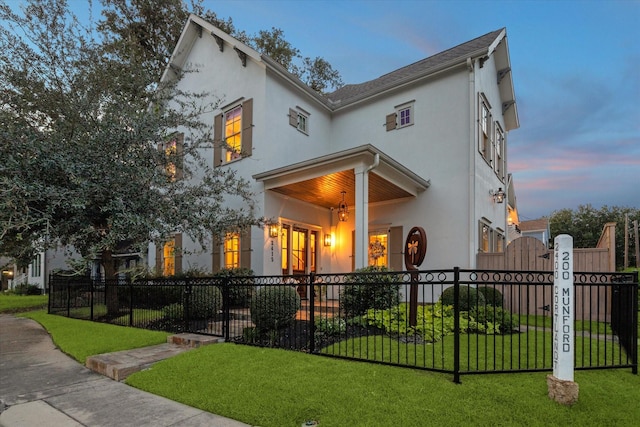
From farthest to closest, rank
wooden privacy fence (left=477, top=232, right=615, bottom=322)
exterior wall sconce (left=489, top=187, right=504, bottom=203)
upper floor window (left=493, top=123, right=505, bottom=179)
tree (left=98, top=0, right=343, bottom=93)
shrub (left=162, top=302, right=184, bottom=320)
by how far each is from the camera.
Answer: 1. tree (left=98, top=0, right=343, bottom=93)
2. upper floor window (left=493, top=123, right=505, bottom=179)
3. exterior wall sconce (left=489, top=187, right=504, bottom=203)
4. wooden privacy fence (left=477, top=232, right=615, bottom=322)
5. shrub (left=162, top=302, right=184, bottom=320)

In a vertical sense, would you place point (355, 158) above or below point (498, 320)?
above

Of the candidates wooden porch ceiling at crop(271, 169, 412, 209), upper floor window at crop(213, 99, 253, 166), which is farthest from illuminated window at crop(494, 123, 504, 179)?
upper floor window at crop(213, 99, 253, 166)

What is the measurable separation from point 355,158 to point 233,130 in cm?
513

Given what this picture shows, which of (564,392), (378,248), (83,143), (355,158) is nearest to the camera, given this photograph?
(564,392)

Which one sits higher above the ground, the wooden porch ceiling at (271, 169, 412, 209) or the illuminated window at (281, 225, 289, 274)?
the wooden porch ceiling at (271, 169, 412, 209)

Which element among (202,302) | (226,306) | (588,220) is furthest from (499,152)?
(588,220)

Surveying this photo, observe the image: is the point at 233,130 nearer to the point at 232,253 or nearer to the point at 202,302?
the point at 232,253

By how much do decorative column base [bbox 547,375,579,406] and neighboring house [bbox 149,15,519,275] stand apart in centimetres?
502

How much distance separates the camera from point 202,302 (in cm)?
751

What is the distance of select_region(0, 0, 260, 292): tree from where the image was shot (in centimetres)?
683

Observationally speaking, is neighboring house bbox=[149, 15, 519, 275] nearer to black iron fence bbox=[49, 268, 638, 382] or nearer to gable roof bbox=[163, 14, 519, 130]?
gable roof bbox=[163, 14, 519, 130]

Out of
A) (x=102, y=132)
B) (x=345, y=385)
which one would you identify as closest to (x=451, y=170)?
(x=345, y=385)

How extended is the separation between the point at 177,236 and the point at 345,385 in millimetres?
10111

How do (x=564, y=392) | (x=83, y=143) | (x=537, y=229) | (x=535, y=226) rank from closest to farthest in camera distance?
(x=564, y=392)
(x=83, y=143)
(x=537, y=229)
(x=535, y=226)
